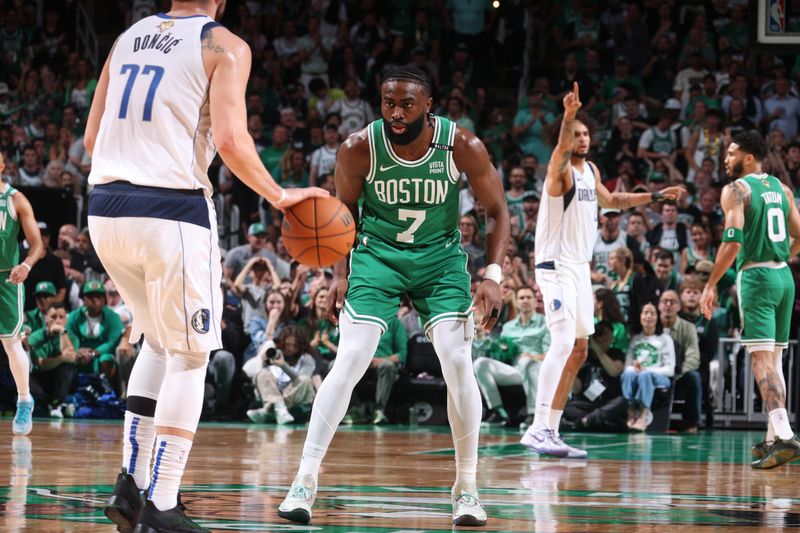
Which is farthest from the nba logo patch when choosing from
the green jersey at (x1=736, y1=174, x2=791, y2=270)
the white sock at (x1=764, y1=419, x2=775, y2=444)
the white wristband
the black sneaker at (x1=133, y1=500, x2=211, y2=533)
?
the green jersey at (x1=736, y1=174, x2=791, y2=270)

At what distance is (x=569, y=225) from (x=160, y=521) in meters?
5.28

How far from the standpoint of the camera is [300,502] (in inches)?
197

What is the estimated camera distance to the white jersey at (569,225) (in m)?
Result: 8.95

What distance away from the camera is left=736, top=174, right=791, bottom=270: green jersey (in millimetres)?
8719

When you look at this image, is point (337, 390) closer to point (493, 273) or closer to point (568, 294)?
point (493, 273)

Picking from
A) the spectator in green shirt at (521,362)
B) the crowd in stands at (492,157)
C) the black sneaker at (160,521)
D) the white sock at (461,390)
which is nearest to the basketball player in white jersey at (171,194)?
the black sneaker at (160,521)

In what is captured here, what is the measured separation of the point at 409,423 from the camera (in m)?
12.5

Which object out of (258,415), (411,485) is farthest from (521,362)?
(411,485)

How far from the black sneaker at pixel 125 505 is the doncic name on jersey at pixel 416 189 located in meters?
1.78

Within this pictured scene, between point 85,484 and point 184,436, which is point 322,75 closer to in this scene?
point 85,484

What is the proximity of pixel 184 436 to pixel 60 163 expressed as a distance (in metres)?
12.2

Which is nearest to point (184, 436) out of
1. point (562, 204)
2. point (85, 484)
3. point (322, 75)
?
point (85, 484)

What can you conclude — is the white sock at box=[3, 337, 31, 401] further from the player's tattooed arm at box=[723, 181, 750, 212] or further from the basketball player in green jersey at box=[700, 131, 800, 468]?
the player's tattooed arm at box=[723, 181, 750, 212]

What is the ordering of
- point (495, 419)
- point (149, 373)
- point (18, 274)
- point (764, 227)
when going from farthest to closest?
point (495, 419) → point (18, 274) → point (764, 227) → point (149, 373)
